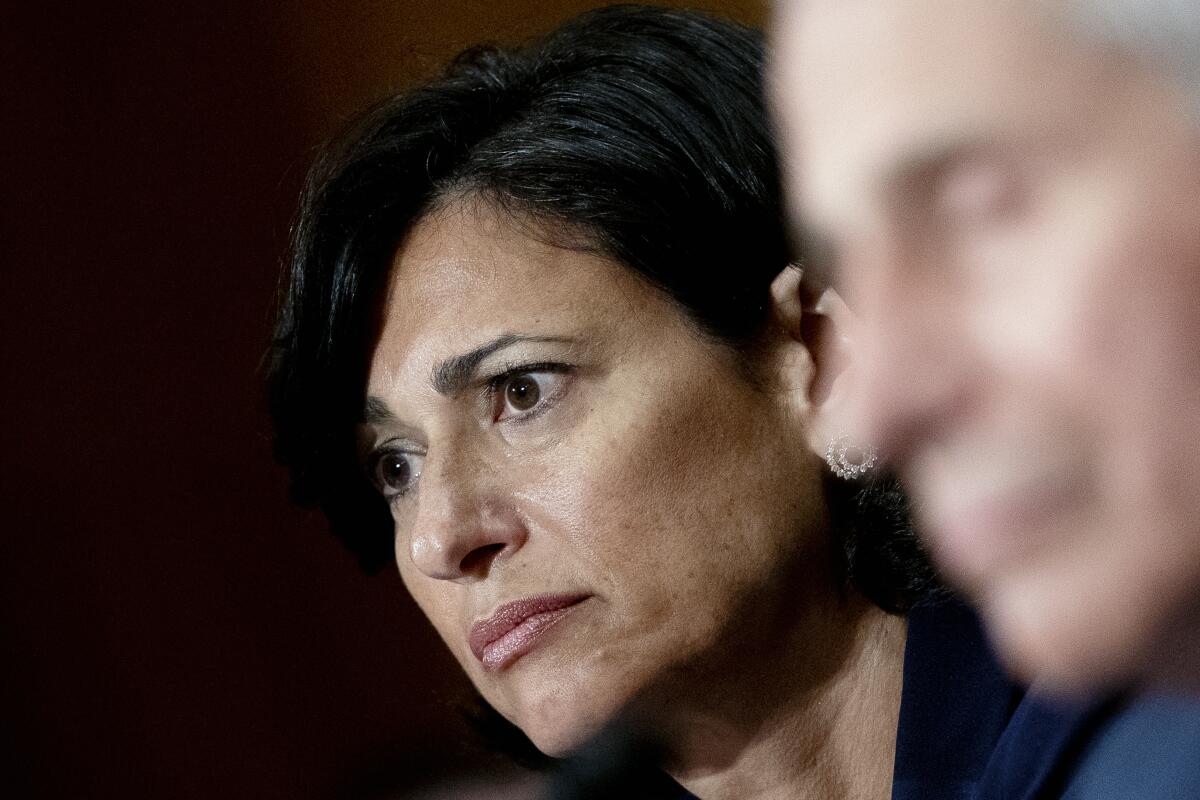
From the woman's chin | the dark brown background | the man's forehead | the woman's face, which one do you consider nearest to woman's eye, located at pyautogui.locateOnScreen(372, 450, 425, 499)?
the woman's face

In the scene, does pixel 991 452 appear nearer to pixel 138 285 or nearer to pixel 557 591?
pixel 557 591

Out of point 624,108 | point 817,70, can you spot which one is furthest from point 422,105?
point 817,70

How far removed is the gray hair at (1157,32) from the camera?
205 mm

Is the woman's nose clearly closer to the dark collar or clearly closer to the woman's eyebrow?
the woman's eyebrow

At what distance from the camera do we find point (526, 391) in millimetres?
813

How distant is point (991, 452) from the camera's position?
237mm

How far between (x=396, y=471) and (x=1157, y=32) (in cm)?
76

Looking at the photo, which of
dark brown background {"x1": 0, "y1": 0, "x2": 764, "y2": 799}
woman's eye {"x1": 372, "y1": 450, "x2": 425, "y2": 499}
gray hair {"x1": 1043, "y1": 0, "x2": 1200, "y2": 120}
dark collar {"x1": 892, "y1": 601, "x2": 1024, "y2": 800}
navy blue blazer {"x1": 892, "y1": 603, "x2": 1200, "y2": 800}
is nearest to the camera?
gray hair {"x1": 1043, "y1": 0, "x2": 1200, "y2": 120}

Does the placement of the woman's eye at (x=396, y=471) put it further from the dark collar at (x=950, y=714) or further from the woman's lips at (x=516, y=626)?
the dark collar at (x=950, y=714)

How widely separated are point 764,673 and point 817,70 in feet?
1.88

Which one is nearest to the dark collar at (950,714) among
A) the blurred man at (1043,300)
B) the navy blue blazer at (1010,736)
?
the navy blue blazer at (1010,736)

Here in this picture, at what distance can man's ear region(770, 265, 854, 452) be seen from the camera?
791 mm

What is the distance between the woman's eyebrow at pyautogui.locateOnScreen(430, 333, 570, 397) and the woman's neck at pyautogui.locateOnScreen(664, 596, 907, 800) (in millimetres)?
212

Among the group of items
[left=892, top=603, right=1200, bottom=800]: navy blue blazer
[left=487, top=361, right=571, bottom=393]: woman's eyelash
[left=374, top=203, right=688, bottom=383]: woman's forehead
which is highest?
[left=374, top=203, right=688, bottom=383]: woman's forehead
